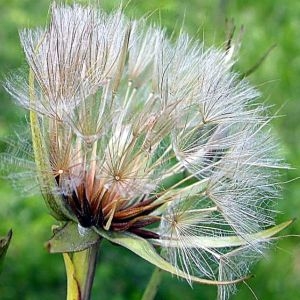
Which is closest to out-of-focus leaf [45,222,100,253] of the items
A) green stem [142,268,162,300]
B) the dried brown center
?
the dried brown center

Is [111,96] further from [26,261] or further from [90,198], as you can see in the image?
[26,261]

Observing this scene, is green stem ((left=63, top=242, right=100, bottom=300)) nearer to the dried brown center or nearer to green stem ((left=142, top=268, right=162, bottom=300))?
the dried brown center

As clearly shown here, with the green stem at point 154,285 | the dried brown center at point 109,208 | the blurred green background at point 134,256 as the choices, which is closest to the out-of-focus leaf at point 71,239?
the dried brown center at point 109,208

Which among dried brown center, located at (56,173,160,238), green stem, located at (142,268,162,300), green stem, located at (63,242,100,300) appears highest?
dried brown center, located at (56,173,160,238)

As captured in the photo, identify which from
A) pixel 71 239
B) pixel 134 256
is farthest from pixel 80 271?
pixel 134 256

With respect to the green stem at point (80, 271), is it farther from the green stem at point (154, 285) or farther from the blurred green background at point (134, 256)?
the blurred green background at point (134, 256)

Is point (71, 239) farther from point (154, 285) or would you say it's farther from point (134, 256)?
point (134, 256)

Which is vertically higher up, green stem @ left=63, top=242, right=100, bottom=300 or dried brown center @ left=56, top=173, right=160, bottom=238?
dried brown center @ left=56, top=173, right=160, bottom=238
